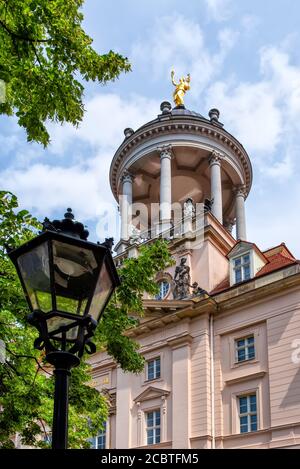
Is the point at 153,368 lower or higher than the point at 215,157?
lower

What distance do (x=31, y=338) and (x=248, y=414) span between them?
42.5 ft

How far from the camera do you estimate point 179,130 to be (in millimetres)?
35250

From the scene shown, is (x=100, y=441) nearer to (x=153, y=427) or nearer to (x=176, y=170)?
(x=153, y=427)

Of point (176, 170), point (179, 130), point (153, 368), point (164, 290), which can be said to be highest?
point (179, 130)

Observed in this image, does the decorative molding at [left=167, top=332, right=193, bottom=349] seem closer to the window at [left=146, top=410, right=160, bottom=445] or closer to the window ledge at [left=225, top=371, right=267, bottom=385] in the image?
the window ledge at [left=225, top=371, right=267, bottom=385]

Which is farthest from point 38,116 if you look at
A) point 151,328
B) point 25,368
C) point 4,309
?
point 151,328

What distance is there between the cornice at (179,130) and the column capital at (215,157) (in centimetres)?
95

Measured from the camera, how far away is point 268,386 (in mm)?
23156

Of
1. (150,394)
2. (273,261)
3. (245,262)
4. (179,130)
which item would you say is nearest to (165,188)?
(179,130)

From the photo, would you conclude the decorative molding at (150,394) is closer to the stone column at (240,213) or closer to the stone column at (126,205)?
the stone column at (126,205)

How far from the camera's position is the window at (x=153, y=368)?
26.8 m

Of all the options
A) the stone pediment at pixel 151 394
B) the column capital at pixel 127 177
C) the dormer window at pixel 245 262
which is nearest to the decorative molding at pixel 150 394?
the stone pediment at pixel 151 394

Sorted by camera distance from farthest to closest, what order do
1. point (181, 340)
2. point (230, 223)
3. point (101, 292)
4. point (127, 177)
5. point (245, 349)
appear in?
point (230, 223)
point (127, 177)
point (181, 340)
point (245, 349)
point (101, 292)

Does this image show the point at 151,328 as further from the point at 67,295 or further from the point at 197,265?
the point at 67,295
